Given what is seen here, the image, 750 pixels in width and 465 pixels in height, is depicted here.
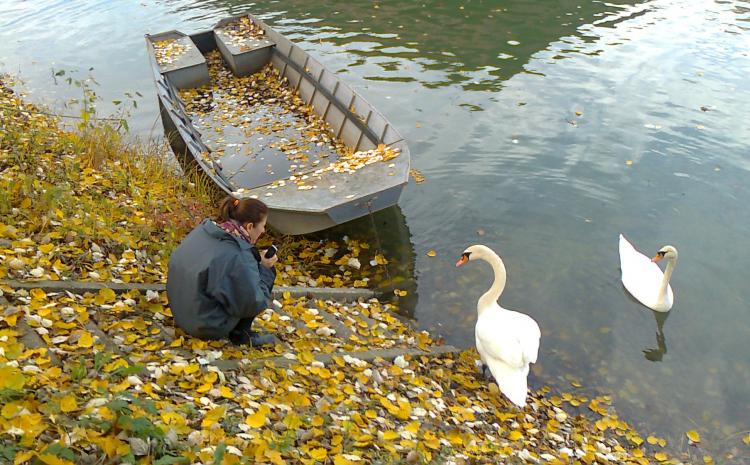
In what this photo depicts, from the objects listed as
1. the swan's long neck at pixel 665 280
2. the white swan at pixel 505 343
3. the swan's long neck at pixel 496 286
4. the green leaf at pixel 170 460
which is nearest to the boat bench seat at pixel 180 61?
the white swan at pixel 505 343

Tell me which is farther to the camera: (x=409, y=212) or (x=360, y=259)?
(x=409, y=212)

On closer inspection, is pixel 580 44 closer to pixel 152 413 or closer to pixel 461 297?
pixel 461 297

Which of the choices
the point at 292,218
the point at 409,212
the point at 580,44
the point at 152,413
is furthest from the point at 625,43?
the point at 152,413

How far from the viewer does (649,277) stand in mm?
9734

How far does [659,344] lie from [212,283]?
7.32 meters

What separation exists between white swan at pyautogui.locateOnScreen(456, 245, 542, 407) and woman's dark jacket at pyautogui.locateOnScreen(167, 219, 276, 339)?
3.38 m

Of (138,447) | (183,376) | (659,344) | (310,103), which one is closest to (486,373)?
(659,344)

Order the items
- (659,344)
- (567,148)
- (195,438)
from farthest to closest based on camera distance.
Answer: (567,148)
(659,344)
(195,438)

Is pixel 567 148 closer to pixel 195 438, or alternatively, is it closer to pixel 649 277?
pixel 649 277

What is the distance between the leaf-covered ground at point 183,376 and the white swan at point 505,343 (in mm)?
347

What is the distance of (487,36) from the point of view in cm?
2184

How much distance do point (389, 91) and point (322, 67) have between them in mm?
2965

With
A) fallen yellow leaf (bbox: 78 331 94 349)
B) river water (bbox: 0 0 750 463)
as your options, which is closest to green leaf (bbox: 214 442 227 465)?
fallen yellow leaf (bbox: 78 331 94 349)

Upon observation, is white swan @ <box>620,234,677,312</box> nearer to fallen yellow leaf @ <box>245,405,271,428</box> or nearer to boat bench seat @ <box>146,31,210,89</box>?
fallen yellow leaf @ <box>245,405,271,428</box>
